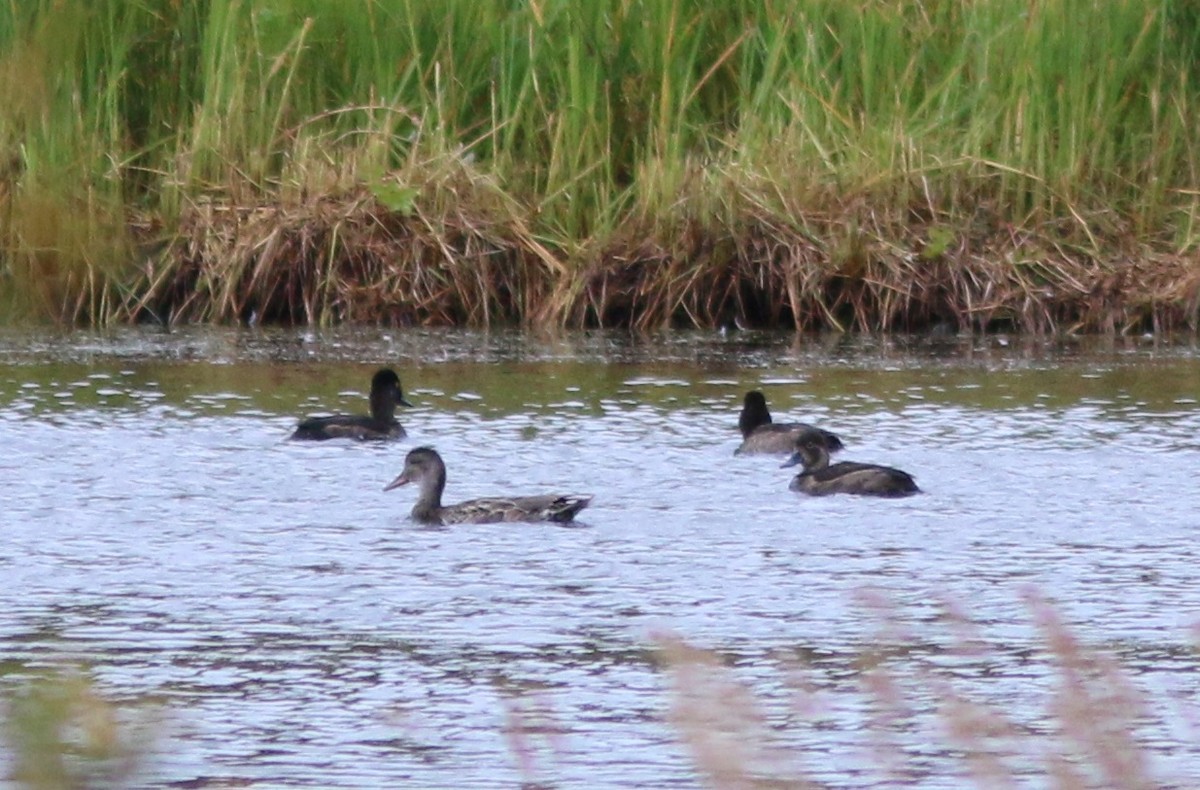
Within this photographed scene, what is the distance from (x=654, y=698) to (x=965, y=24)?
9.19m

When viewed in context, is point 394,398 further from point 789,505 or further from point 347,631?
point 347,631

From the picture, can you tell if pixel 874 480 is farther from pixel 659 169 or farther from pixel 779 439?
pixel 659 169

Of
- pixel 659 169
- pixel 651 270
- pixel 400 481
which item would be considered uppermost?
pixel 659 169

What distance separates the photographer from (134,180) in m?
14.4

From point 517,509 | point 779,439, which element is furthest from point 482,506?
point 779,439

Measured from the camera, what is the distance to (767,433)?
10141mm

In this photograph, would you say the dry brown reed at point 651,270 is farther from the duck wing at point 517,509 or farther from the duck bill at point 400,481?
the duck wing at point 517,509

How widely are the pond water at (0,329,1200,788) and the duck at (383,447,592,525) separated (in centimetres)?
6

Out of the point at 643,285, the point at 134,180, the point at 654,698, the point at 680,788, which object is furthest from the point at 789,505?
the point at 134,180

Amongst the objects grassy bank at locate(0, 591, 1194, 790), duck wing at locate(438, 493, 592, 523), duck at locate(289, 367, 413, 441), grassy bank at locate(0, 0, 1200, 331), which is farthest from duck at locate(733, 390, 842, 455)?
grassy bank at locate(0, 0, 1200, 331)

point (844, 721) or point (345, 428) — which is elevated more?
point (345, 428)

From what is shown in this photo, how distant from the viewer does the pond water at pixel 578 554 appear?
210 inches

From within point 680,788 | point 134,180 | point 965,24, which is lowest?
point 680,788

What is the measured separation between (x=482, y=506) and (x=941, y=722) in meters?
3.24
